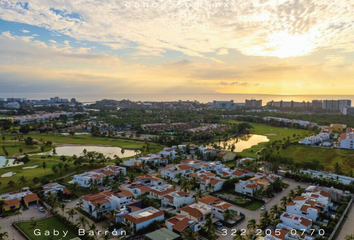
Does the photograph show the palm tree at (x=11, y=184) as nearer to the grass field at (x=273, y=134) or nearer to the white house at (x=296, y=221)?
the white house at (x=296, y=221)

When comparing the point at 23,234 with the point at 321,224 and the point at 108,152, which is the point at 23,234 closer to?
the point at 321,224

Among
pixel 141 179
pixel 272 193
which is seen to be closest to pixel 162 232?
pixel 141 179

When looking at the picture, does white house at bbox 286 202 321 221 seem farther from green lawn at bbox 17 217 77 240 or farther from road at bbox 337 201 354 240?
green lawn at bbox 17 217 77 240

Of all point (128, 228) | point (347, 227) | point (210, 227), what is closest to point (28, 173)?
point (128, 228)

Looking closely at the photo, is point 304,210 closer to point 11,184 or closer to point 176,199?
point 176,199

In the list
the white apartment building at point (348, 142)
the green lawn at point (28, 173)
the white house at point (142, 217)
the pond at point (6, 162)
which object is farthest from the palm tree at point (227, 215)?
the white apartment building at point (348, 142)
